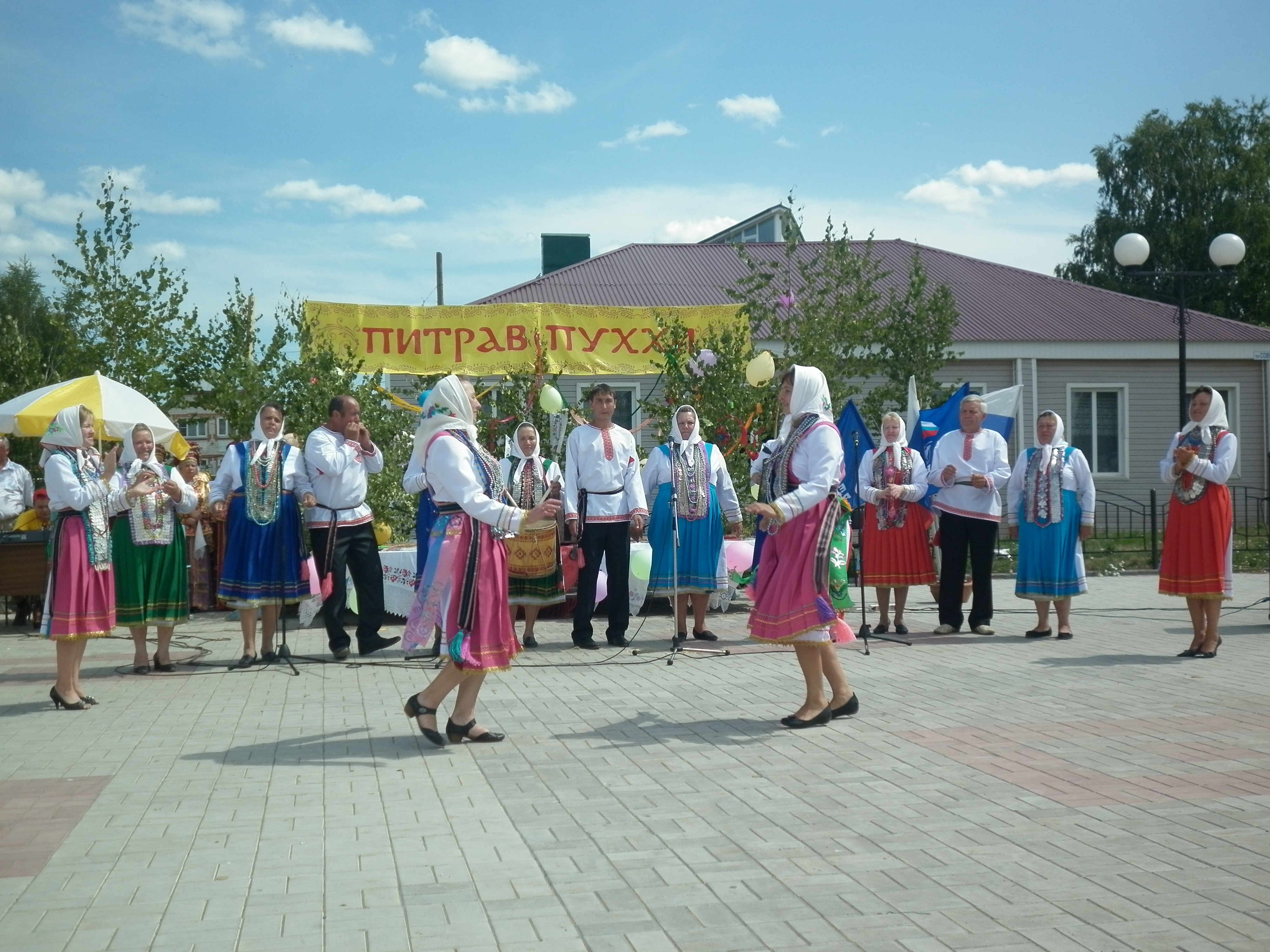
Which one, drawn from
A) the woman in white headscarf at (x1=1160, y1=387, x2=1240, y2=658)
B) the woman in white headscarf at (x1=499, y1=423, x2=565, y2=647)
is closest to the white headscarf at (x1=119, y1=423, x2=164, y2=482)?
the woman in white headscarf at (x1=499, y1=423, x2=565, y2=647)

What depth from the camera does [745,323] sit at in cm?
1563

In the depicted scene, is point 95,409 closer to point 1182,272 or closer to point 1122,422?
point 1182,272

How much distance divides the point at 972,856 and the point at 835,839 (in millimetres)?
529

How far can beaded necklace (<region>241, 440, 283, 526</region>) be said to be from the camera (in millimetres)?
9789

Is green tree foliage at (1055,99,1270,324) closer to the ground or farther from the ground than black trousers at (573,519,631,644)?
farther from the ground

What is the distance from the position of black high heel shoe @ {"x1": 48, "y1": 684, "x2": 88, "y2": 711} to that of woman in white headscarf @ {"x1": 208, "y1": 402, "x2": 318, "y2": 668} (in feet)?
5.69

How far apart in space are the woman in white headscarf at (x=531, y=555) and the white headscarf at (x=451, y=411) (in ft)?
14.1

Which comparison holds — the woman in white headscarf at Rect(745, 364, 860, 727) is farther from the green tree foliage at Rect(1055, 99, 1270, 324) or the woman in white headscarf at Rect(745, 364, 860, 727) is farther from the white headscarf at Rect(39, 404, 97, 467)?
the green tree foliage at Rect(1055, 99, 1270, 324)

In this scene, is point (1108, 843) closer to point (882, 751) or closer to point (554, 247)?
point (882, 751)

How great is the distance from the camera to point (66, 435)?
8.02m

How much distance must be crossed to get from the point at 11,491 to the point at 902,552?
9256 millimetres

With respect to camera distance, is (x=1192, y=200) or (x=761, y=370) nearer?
(x=761, y=370)

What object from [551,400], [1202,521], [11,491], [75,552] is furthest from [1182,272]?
[11,491]

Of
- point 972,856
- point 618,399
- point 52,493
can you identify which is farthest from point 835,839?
point 618,399
